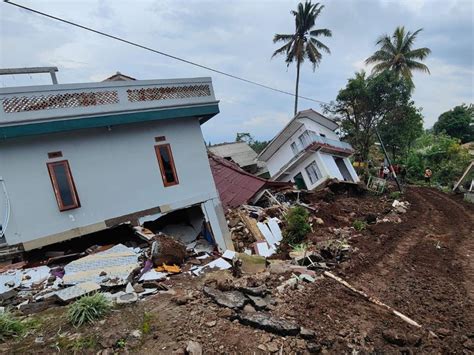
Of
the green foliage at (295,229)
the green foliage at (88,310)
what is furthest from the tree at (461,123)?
the green foliage at (88,310)

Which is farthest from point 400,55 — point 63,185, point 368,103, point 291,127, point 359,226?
point 63,185

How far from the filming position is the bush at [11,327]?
543 cm

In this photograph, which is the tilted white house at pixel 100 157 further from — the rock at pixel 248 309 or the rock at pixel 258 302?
the rock at pixel 248 309

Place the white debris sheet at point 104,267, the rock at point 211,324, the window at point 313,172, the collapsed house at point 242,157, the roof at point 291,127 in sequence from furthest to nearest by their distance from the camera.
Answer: the collapsed house at point 242,157 → the roof at point 291,127 → the window at point 313,172 → the white debris sheet at point 104,267 → the rock at point 211,324

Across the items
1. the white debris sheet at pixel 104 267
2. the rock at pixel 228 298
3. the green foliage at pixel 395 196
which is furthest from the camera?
the green foliage at pixel 395 196

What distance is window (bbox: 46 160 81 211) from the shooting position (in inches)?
348

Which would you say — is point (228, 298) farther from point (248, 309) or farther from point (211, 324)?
point (211, 324)

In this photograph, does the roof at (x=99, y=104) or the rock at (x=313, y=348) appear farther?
the roof at (x=99, y=104)

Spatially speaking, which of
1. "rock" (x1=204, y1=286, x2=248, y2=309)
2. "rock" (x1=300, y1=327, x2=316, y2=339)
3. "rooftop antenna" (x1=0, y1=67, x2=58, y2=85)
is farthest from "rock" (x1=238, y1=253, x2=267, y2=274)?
"rooftop antenna" (x1=0, y1=67, x2=58, y2=85)

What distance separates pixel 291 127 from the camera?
2470 centimetres

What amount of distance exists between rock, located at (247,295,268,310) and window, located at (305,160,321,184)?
17.4 metres

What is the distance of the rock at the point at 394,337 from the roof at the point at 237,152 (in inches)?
903

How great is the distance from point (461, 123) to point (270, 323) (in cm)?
4674

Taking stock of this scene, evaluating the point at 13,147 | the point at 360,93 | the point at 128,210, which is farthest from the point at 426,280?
the point at 360,93
